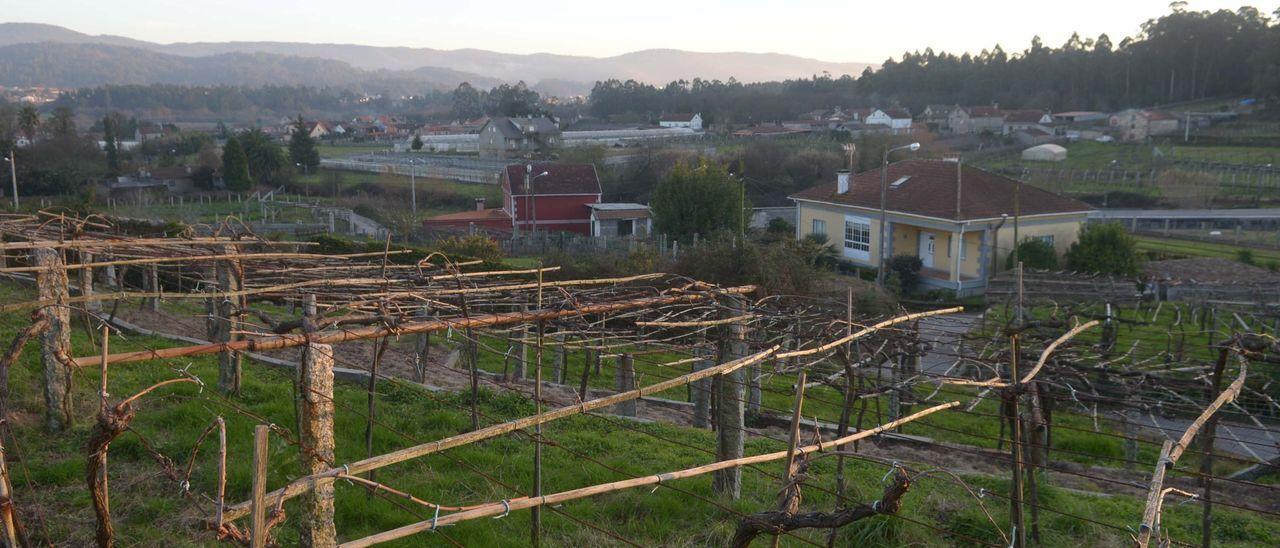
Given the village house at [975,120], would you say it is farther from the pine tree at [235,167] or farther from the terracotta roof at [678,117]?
the pine tree at [235,167]

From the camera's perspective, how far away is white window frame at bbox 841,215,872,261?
28.1 meters

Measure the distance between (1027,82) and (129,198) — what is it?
3167 inches

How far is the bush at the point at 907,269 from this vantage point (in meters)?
26.1

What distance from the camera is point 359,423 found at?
7.64 metres

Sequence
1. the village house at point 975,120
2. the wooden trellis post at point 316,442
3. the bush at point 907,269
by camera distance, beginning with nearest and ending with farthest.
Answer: the wooden trellis post at point 316,442, the bush at point 907,269, the village house at point 975,120

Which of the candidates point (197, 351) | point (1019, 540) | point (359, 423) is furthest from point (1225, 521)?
point (197, 351)

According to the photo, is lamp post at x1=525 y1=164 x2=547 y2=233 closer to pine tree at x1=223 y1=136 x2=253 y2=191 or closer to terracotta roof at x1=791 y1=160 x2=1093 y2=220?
terracotta roof at x1=791 y1=160 x2=1093 y2=220

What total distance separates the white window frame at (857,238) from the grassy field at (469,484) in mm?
20524

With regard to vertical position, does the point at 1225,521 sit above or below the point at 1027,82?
below

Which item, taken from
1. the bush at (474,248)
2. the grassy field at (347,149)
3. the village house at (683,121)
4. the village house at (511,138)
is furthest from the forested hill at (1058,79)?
the bush at (474,248)

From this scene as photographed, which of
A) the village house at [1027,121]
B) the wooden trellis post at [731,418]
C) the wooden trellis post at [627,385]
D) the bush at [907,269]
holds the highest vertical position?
the village house at [1027,121]

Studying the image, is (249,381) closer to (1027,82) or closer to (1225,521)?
(1225,521)

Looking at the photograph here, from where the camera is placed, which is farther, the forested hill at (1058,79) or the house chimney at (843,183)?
the forested hill at (1058,79)

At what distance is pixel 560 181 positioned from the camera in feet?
121
